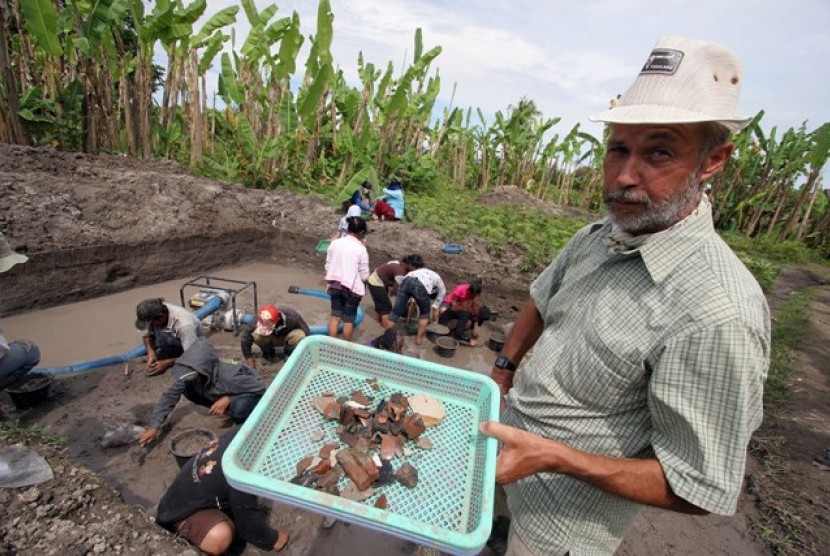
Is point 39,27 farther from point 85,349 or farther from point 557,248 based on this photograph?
point 557,248

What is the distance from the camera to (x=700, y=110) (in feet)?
3.86

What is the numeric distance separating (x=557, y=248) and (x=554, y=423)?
8.15 meters

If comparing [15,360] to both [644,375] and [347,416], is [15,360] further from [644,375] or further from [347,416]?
[644,375]

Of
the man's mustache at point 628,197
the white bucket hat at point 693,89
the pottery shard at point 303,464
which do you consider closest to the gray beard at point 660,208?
the man's mustache at point 628,197

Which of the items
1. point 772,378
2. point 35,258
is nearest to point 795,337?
point 772,378

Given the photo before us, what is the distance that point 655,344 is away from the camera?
1.25m

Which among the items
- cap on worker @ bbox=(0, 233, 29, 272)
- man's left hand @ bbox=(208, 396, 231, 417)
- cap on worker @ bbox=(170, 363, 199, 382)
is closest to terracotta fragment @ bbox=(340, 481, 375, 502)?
cap on worker @ bbox=(170, 363, 199, 382)

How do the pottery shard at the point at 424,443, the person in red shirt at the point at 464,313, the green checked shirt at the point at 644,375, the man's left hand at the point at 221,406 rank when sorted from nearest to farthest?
1. the green checked shirt at the point at 644,375
2. the pottery shard at the point at 424,443
3. the man's left hand at the point at 221,406
4. the person in red shirt at the point at 464,313

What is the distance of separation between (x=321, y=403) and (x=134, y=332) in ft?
17.4

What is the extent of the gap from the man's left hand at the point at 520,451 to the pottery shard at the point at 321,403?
66cm

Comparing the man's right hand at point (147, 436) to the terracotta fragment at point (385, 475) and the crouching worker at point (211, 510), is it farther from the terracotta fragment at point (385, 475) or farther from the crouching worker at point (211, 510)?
the terracotta fragment at point (385, 475)

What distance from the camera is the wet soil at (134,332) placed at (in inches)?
93.7

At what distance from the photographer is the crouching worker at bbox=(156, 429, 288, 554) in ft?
8.55

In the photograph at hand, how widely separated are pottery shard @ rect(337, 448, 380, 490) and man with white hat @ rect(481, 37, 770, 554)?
44cm
